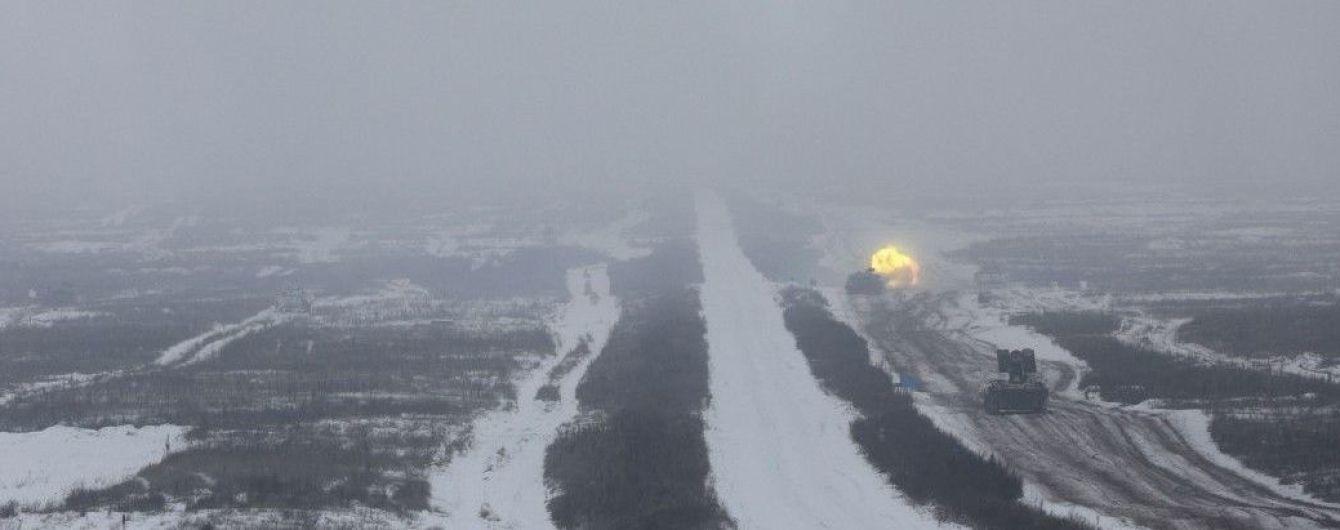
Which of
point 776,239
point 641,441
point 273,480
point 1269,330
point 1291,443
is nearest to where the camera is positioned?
point 273,480

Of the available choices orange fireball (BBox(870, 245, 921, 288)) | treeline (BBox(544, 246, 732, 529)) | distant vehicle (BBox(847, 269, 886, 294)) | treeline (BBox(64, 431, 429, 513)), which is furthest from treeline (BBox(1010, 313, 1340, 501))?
orange fireball (BBox(870, 245, 921, 288))

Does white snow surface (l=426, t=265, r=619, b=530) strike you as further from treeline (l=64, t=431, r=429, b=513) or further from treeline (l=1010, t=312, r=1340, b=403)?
treeline (l=1010, t=312, r=1340, b=403)

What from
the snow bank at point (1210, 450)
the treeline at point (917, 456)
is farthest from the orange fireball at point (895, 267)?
the snow bank at point (1210, 450)

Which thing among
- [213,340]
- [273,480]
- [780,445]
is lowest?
[213,340]

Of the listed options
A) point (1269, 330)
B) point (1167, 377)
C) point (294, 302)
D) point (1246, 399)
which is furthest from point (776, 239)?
point (1246, 399)

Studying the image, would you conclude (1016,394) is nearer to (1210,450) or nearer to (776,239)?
(1210,450)

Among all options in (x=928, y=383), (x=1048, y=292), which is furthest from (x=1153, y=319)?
(x=928, y=383)

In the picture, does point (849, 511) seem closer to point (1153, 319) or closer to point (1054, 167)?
point (1153, 319)
